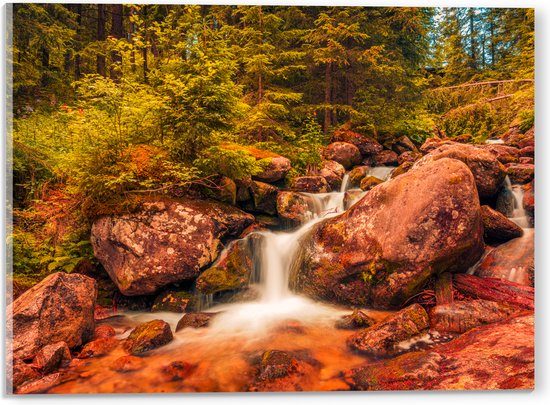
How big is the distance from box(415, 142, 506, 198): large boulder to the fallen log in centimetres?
155

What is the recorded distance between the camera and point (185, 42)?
4020 millimetres

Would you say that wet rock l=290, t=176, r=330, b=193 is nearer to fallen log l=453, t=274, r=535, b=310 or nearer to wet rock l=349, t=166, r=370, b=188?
wet rock l=349, t=166, r=370, b=188

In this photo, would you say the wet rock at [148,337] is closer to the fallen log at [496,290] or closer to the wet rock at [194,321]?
the wet rock at [194,321]

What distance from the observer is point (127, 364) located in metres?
2.87

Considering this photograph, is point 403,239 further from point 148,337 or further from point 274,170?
point 148,337

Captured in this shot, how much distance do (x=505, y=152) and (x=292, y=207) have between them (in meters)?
3.38

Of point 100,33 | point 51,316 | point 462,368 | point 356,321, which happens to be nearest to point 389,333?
point 356,321

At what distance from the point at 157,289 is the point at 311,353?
2.28 metres

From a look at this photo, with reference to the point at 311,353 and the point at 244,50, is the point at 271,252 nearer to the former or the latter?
the point at 311,353

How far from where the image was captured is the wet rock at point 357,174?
6.11 meters

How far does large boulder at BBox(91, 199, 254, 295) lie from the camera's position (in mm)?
3818

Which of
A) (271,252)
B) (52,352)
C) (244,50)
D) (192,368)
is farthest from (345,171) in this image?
(52,352)

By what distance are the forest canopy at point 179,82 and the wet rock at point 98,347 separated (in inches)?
50.1

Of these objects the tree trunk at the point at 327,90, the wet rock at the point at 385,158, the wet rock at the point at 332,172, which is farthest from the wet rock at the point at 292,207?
the wet rock at the point at 385,158
